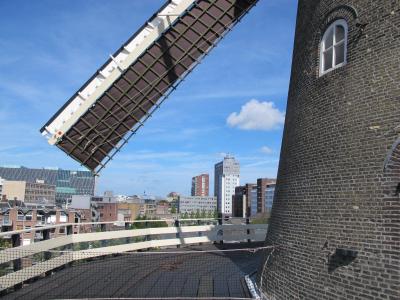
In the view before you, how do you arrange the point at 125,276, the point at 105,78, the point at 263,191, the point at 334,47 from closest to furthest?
the point at 334,47
the point at 125,276
the point at 105,78
the point at 263,191

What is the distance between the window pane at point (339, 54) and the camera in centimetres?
721

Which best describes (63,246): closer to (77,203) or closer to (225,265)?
(225,265)

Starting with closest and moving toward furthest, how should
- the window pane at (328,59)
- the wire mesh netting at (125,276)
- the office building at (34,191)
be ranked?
the window pane at (328,59) → the wire mesh netting at (125,276) → the office building at (34,191)

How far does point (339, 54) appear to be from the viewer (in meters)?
7.27

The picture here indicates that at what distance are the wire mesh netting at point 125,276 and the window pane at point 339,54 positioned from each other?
3734 millimetres

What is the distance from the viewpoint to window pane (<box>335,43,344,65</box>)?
7.21 m

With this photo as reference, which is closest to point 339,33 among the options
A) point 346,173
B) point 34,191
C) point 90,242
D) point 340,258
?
point 346,173

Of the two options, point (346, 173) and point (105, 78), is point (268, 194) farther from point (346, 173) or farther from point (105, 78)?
point (346, 173)

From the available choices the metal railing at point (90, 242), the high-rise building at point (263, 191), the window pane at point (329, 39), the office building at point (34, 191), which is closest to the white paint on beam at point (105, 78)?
the metal railing at point (90, 242)

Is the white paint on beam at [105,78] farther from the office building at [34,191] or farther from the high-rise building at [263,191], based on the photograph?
the high-rise building at [263,191]

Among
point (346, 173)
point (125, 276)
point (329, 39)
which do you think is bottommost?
point (125, 276)

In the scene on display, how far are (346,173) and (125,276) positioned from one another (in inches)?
227

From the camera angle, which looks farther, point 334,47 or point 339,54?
point 334,47

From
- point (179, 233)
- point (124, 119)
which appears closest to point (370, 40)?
point (124, 119)
